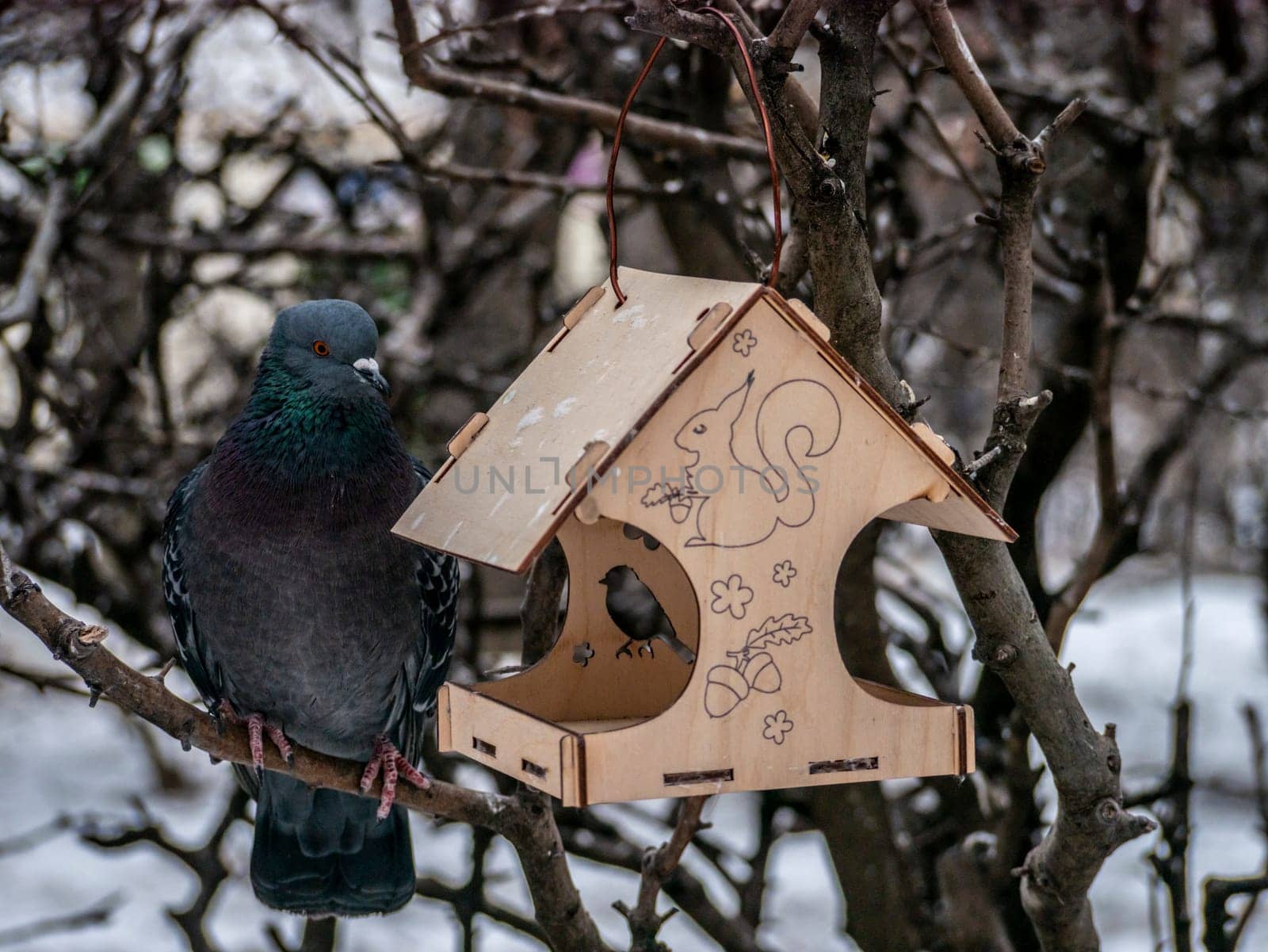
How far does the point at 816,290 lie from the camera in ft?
6.31

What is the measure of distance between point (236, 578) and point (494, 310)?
5.23 m

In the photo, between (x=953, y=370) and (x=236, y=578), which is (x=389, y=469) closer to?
(x=236, y=578)

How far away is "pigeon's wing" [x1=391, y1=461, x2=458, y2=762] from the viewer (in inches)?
104

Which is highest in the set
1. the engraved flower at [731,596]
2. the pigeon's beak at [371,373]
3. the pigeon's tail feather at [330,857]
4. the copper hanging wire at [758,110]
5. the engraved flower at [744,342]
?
the copper hanging wire at [758,110]

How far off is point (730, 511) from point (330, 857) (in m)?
1.58

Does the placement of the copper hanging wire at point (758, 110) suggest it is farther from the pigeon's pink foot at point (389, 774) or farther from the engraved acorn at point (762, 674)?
the pigeon's pink foot at point (389, 774)

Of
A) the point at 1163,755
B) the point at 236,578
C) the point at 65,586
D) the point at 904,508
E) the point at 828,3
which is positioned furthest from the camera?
the point at 1163,755

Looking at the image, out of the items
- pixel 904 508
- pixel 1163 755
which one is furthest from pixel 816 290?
pixel 1163 755

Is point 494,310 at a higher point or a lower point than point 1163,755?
higher

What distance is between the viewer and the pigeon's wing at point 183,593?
2.68 meters

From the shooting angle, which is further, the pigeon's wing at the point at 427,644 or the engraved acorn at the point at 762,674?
the pigeon's wing at the point at 427,644

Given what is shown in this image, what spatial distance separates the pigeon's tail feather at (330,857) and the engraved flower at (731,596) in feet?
4.44

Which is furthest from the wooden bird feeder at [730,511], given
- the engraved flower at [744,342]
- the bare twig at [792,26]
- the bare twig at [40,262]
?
the bare twig at [40,262]

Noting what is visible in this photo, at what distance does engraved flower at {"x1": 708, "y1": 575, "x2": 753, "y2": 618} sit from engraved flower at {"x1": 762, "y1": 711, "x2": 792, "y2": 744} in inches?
5.8
